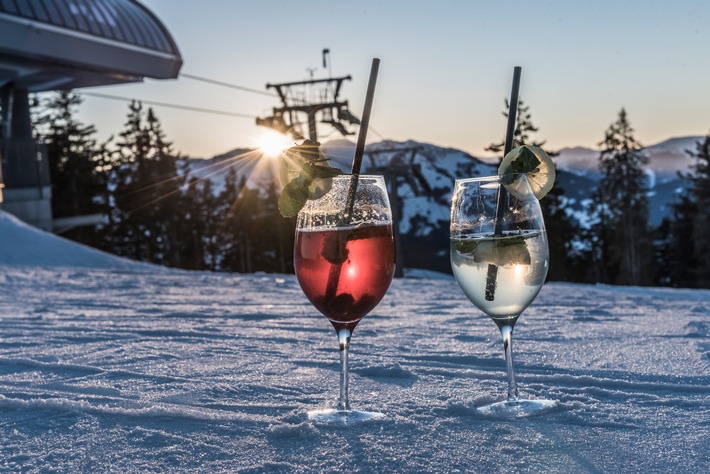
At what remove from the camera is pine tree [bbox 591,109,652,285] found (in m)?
50.3

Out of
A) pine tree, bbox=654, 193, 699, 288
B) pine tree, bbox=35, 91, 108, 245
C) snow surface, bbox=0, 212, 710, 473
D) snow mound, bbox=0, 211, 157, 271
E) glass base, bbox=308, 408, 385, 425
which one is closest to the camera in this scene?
snow surface, bbox=0, 212, 710, 473

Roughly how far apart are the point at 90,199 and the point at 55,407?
4637 cm

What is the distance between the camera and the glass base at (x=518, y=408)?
1368 mm

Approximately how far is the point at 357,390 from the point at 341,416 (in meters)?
0.25

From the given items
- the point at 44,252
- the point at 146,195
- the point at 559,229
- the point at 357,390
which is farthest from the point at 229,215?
the point at 357,390

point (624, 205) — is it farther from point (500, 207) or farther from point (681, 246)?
point (500, 207)

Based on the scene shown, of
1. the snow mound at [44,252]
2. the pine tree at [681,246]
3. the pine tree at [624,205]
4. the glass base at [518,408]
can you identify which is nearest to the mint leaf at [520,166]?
the glass base at [518,408]

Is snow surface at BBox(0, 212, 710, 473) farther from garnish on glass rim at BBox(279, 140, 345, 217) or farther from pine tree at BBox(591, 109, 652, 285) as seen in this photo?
pine tree at BBox(591, 109, 652, 285)

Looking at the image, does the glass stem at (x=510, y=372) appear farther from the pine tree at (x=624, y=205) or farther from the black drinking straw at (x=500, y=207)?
the pine tree at (x=624, y=205)

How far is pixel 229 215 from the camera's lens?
2414 inches

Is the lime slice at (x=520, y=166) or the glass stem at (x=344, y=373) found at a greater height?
the lime slice at (x=520, y=166)

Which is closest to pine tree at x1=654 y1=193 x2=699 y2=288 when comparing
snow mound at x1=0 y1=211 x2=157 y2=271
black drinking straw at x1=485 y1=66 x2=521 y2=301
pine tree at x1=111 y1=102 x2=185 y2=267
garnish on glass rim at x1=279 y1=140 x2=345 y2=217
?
pine tree at x1=111 y1=102 x2=185 y2=267

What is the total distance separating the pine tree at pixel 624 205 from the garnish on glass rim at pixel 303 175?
50.9m

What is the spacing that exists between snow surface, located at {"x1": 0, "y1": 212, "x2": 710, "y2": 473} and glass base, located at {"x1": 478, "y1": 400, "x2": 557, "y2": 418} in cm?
3
